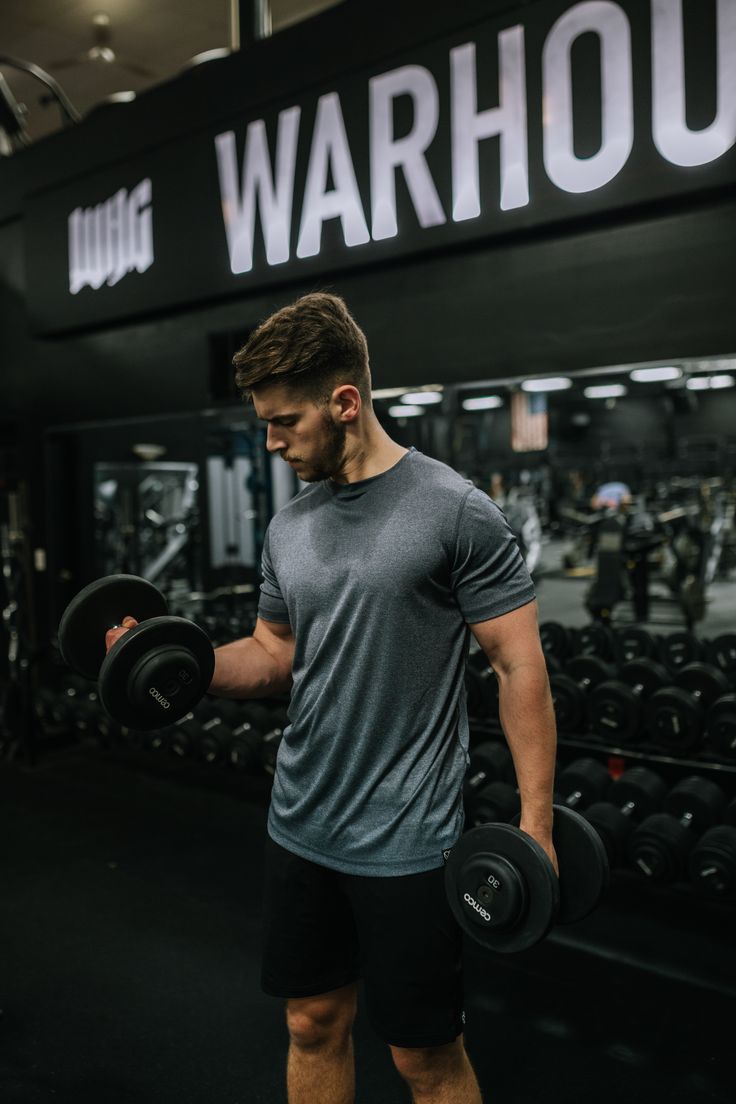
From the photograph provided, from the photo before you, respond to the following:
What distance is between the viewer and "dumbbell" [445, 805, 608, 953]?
1.10 metres

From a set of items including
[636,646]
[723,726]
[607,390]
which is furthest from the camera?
[607,390]

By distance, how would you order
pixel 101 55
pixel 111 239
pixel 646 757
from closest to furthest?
pixel 646 757 < pixel 111 239 < pixel 101 55

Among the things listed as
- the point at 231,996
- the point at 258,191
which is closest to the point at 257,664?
the point at 231,996

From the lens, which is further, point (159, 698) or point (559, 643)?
point (559, 643)

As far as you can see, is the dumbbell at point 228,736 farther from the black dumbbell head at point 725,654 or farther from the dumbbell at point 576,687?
the black dumbbell head at point 725,654

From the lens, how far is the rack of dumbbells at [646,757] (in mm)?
2225

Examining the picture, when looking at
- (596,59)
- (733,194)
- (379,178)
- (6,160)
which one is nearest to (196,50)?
(6,160)

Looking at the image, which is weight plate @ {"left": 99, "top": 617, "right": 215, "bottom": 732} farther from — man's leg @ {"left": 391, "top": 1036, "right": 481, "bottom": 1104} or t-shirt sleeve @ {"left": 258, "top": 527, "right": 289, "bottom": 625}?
man's leg @ {"left": 391, "top": 1036, "right": 481, "bottom": 1104}

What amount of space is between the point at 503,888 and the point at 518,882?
0.02 metres

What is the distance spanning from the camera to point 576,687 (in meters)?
2.63

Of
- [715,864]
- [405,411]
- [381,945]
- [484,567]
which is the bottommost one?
[715,864]

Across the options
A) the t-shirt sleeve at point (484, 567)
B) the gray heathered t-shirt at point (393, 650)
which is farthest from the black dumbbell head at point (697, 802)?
the t-shirt sleeve at point (484, 567)

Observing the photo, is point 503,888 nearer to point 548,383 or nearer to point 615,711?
point 615,711

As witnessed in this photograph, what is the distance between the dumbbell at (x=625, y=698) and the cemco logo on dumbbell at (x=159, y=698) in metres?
1.66
